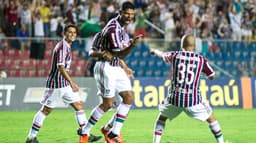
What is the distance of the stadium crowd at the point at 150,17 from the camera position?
80.6ft

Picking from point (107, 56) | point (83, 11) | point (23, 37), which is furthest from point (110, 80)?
point (83, 11)

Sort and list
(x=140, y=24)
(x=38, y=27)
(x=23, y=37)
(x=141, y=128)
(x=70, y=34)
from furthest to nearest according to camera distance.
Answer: (x=140, y=24), (x=38, y=27), (x=23, y=37), (x=141, y=128), (x=70, y=34)

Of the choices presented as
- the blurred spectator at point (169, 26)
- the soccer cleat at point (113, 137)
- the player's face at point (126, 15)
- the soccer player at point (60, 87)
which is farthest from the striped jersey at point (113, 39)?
the blurred spectator at point (169, 26)

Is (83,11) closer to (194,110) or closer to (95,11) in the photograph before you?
(95,11)

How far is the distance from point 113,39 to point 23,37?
11.4 m

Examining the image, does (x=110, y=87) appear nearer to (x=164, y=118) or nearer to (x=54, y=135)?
(x=164, y=118)

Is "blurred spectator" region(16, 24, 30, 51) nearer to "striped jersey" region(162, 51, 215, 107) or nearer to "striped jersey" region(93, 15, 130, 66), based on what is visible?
"striped jersey" region(93, 15, 130, 66)

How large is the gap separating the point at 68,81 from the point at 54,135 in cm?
260

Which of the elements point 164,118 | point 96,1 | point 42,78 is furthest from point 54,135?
point 96,1

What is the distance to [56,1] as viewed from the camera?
26.2 meters

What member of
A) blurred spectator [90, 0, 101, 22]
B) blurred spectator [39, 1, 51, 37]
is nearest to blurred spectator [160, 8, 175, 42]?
blurred spectator [90, 0, 101, 22]

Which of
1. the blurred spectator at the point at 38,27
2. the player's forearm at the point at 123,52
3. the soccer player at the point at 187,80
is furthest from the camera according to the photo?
the blurred spectator at the point at 38,27

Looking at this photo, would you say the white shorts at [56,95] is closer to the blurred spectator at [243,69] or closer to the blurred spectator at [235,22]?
the blurred spectator at [243,69]

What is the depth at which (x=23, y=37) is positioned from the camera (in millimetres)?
23438
